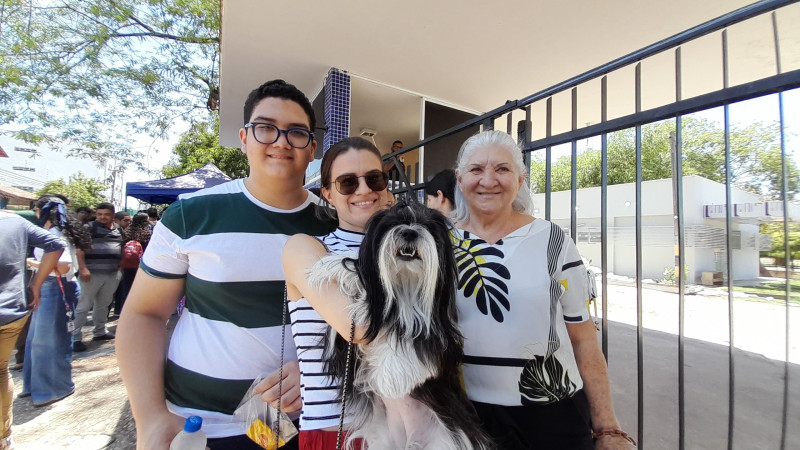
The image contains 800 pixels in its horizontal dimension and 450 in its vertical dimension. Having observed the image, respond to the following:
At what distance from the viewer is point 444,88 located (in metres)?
7.58

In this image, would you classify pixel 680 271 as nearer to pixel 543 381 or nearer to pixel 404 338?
pixel 543 381

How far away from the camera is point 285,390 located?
1.45 meters

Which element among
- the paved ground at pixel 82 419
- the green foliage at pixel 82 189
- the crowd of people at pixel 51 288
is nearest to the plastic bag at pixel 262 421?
the paved ground at pixel 82 419

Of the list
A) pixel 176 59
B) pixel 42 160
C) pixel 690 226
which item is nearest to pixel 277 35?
pixel 176 59

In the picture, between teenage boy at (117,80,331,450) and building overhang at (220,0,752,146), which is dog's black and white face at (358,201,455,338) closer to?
teenage boy at (117,80,331,450)

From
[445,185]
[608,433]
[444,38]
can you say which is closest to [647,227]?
[444,38]

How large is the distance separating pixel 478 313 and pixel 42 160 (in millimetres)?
87192

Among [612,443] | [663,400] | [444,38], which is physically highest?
[444,38]

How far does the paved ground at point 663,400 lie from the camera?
3668 mm

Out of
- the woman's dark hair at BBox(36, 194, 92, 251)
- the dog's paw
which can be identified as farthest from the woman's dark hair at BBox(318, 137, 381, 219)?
the woman's dark hair at BBox(36, 194, 92, 251)

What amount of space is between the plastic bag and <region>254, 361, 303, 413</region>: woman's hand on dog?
31 millimetres

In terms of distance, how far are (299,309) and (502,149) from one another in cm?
120

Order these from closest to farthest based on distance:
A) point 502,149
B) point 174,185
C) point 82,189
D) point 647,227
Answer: point 502,149
point 174,185
point 647,227
point 82,189

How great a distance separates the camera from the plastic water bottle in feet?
4.24
